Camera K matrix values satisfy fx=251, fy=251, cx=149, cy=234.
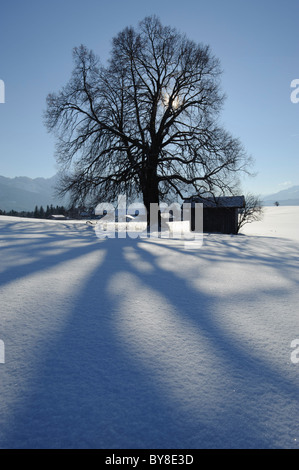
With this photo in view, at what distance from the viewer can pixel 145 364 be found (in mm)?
1676

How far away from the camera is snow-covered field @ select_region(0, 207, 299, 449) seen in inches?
47.6

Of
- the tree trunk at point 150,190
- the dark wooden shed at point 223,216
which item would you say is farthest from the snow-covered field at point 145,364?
the dark wooden shed at point 223,216

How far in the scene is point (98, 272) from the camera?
382cm

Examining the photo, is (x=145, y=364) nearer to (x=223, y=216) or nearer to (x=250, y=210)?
(x=223, y=216)

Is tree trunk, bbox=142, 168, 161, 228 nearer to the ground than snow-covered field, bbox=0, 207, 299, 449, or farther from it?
farther from it

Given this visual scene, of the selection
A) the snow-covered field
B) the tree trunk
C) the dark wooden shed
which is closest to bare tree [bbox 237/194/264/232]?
the dark wooden shed

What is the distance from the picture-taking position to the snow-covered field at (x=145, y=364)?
1209 mm

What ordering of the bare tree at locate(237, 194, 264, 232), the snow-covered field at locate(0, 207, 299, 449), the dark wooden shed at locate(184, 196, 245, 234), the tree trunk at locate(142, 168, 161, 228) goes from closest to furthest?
the snow-covered field at locate(0, 207, 299, 449)
the tree trunk at locate(142, 168, 161, 228)
the dark wooden shed at locate(184, 196, 245, 234)
the bare tree at locate(237, 194, 264, 232)

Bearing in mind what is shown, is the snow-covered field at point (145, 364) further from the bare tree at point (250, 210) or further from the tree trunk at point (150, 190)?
the bare tree at point (250, 210)

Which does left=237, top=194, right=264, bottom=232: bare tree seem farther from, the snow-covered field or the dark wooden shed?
the snow-covered field

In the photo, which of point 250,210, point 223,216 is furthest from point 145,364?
point 250,210

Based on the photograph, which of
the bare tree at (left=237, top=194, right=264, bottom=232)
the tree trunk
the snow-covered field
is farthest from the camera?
the bare tree at (left=237, top=194, right=264, bottom=232)

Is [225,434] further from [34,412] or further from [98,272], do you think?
[98,272]
